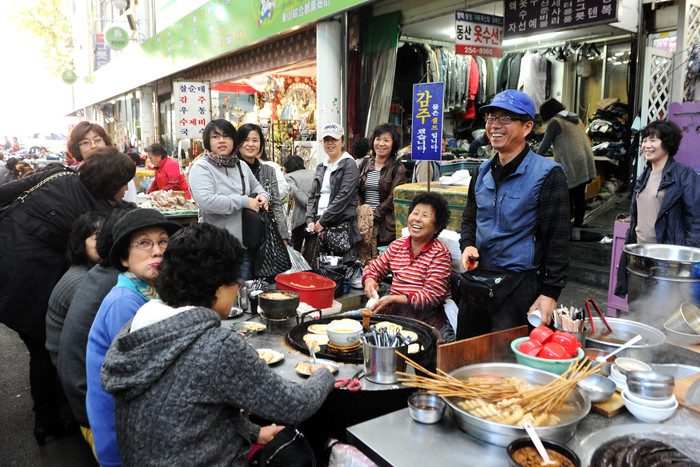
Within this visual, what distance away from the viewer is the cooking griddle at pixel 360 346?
2295 mm

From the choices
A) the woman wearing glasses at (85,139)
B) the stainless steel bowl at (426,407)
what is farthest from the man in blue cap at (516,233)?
the woman wearing glasses at (85,139)

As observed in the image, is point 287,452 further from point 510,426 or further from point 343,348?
point 510,426

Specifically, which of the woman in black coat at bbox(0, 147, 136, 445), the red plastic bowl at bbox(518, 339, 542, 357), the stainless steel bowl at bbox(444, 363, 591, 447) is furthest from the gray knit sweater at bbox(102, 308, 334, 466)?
the woman in black coat at bbox(0, 147, 136, 445)

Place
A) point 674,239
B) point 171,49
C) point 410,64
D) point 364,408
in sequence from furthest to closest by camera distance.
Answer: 1. point 171,49
2. point 410,64
3. point 674,239
4. point 364,408

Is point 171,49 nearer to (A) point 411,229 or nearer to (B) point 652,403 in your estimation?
(A) point 411,229

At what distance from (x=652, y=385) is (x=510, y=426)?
56cm

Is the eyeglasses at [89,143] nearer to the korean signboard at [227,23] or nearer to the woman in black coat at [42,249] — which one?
the woman in black coat at [42,249]

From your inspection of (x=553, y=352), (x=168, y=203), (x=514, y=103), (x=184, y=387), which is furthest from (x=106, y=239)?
(x=168, y=203)

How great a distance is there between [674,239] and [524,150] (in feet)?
8.33

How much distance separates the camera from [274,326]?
111 inches

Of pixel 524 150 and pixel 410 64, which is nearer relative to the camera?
pixel 524 150

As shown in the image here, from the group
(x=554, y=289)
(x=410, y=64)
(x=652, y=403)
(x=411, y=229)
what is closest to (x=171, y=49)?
(x=410, y=64)

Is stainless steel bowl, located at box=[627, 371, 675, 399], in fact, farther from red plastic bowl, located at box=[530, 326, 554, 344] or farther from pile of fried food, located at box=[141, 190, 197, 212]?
pile of fried food, located at box=[141, 190, 197, 212]

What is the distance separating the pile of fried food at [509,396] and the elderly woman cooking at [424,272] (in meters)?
1.51
